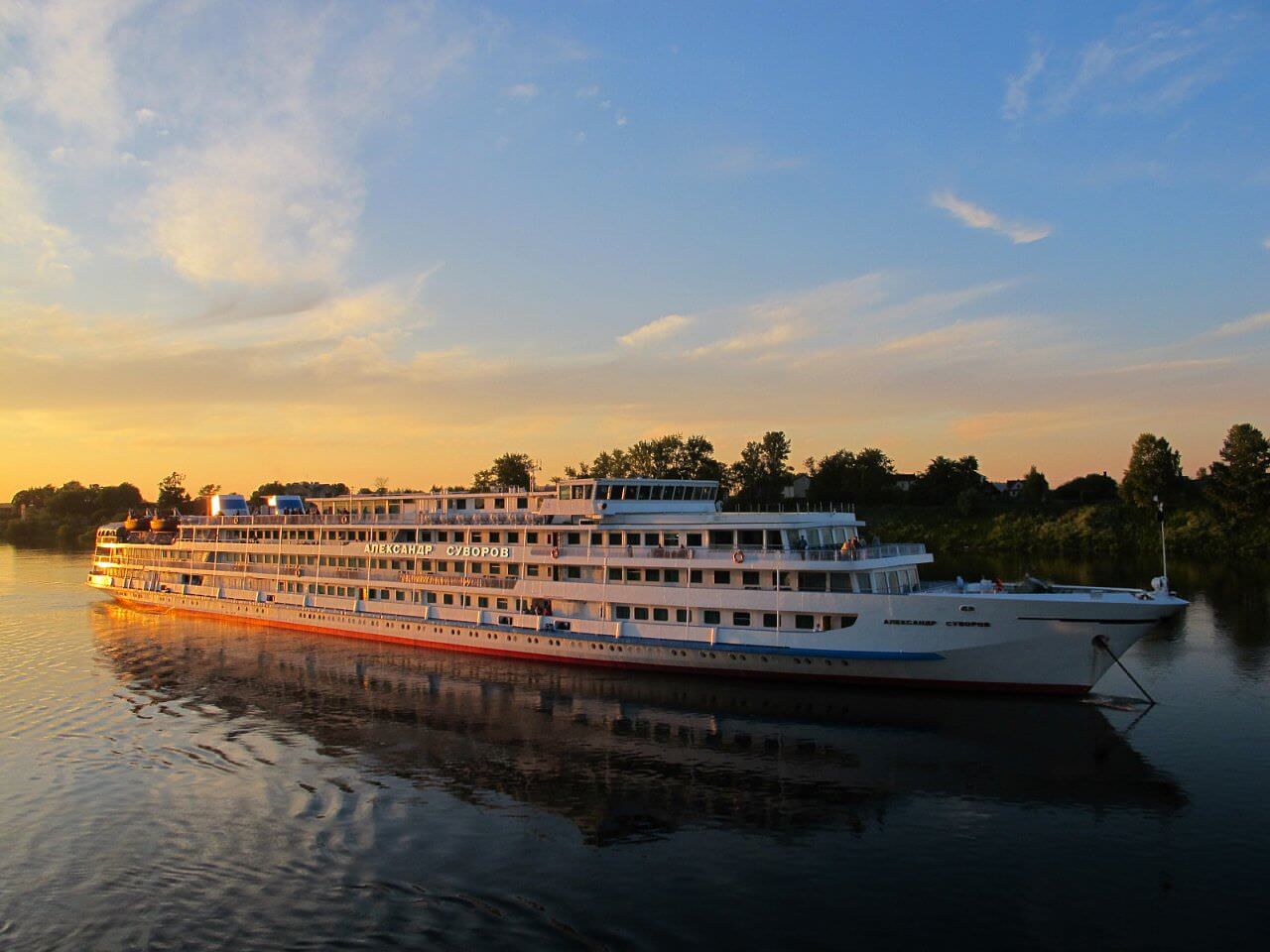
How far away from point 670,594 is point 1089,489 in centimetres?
11534

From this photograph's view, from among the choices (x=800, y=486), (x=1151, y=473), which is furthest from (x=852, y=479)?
(x=1151, y=473)

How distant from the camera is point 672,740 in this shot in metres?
31.5

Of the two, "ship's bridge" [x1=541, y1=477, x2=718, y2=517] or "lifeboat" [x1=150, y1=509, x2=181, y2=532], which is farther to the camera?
"lifeboat" [x1=150, y1=509, x2=181, y2=532]

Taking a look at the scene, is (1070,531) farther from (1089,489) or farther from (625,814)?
(625,814)

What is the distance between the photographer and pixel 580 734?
106 ft

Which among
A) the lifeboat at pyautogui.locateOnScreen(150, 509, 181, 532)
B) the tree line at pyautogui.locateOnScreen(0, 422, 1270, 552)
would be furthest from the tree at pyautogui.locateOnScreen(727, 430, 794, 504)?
the lifeboat at pyautogui.locateOnScreen(150, 509, 181, 532)

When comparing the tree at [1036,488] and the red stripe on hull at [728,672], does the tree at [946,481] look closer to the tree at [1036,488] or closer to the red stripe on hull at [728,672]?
the tree at [1036,488]

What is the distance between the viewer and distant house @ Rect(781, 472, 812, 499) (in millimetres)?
142950

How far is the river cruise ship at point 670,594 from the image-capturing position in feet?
115

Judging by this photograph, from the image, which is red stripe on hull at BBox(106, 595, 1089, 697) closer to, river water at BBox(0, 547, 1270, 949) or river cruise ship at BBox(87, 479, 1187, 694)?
river cruise ship at BBox(87, 479, 1187, 694)

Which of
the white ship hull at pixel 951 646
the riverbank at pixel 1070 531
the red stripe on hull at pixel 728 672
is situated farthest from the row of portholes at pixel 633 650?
the riverbank at pixel 1070 531

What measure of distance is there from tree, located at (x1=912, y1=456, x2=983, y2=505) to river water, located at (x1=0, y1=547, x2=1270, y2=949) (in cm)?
9308

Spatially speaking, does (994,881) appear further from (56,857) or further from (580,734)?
(56,857)

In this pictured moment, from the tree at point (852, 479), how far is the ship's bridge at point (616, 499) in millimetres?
94381
